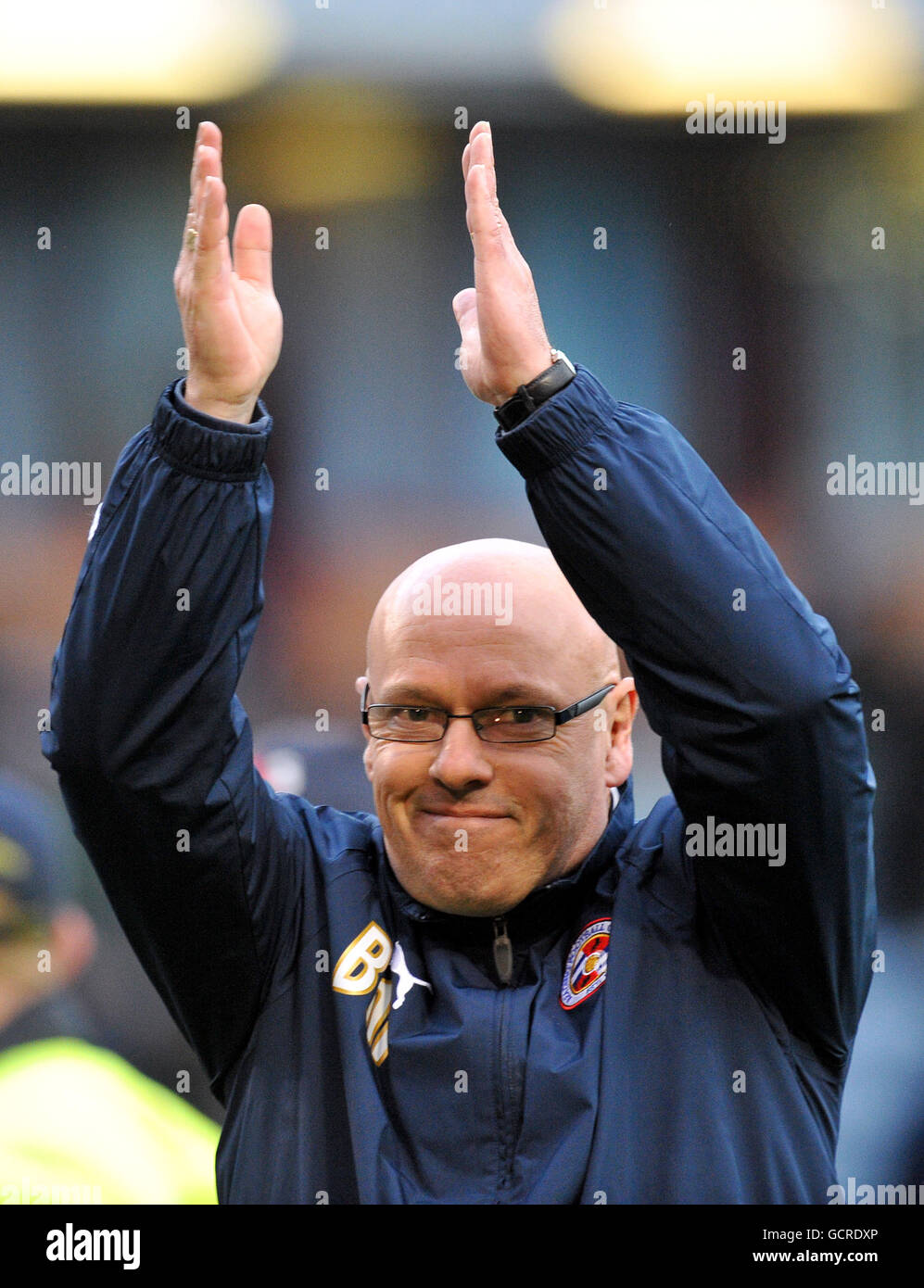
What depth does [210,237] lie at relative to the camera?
3.46ft

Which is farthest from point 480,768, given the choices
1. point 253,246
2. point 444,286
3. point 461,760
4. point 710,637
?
point 444,286

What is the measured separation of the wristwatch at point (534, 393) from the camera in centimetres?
109

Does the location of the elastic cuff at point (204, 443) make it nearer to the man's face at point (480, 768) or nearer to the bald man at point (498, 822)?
the bald man at point (498, 822)

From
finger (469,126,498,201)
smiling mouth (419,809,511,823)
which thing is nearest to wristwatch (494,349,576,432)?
finger (469,126,498,201)

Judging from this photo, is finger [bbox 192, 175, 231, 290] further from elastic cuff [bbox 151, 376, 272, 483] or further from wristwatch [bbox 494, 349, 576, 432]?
wristwatch [bbox 494, 349, 576, 432]

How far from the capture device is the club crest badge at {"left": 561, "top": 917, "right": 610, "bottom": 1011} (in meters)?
1.22

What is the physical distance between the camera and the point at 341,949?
1254 millimetres

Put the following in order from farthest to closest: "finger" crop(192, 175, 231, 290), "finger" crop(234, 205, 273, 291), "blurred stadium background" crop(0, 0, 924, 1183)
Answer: "blurred stadium background" crop(0, 0, 924, 1183)
"finger" crop(234, 205, 273, 291)
"finger" crop(192, 175, 231, 290)

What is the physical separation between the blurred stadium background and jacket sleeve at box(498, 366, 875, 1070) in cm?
59

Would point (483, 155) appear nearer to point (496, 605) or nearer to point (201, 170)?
point (201, 170)

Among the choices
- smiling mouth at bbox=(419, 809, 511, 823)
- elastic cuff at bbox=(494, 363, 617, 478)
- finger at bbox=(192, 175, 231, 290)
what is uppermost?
finger at bbox=(192, 175, 231, 290)

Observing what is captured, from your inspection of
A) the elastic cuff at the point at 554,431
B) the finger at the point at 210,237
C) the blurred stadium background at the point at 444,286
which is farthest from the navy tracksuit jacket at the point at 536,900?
the blurred stadium background at the point at 444,286

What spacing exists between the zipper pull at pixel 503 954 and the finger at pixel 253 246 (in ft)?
1.97

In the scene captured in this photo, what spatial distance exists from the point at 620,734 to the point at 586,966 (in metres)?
Result: 0.24
